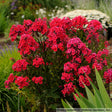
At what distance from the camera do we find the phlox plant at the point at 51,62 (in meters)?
2.60

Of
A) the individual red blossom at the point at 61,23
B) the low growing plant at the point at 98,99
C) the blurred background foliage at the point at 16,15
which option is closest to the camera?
the low growing plant at the point at 98,99

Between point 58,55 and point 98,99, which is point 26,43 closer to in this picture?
point 58,55

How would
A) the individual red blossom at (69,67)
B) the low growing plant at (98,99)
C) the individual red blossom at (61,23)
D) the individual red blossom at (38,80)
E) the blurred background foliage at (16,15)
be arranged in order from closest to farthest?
the low growing plant at (98,99) < the individual red blossom at (69,67) < the individual red blossom at (38,80) < the individual red blossom at (61,23) < the blurred background foliage at (16,15)

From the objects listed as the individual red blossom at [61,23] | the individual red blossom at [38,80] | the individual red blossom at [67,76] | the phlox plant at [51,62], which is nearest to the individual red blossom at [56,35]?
the phlox plant at [51,62]

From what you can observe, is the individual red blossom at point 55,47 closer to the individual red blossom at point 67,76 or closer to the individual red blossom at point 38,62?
the individual red blossom at point 38,62

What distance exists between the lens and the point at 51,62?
290 cm

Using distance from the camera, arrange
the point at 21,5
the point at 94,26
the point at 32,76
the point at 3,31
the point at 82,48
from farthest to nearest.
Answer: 1. the point at 21,5
2. the point at 3,31
3. the point at 94,26
4. the point at 32,76
5. the point at 82,48

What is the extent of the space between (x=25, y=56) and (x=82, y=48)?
0.76m

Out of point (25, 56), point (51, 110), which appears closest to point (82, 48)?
point (25, 56)

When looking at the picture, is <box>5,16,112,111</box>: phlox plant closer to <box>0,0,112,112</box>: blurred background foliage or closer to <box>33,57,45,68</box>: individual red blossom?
<box>33,57,45,68</box>: individual red blossom

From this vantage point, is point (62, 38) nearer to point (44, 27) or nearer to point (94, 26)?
point (44, 27)

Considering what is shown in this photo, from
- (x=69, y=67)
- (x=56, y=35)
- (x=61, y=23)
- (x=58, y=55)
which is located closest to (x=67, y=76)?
(x=69, y=67)

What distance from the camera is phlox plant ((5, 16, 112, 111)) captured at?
102 inches

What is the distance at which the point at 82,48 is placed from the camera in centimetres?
254
